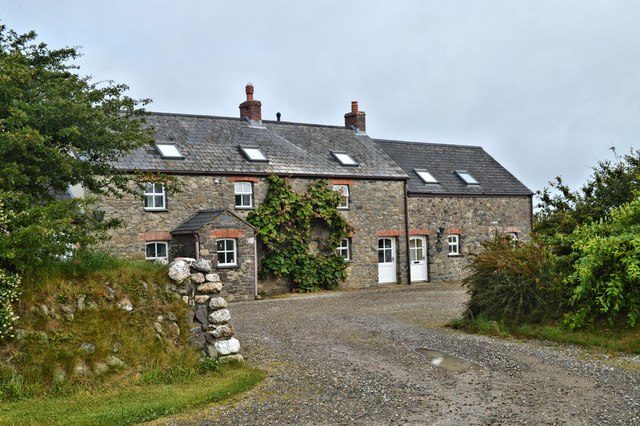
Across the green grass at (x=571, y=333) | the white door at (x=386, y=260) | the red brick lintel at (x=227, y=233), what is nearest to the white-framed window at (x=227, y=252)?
the red brick lintel at (x=227, y=233)

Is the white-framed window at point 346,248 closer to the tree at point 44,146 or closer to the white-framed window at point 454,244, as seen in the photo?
the white-framed window at point 454,244

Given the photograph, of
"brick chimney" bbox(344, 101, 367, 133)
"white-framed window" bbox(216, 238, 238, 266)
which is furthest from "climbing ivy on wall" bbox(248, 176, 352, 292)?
"brick chimney" bbox(344, 101, 367, 133)

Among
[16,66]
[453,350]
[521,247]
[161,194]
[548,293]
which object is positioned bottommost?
[453,350]

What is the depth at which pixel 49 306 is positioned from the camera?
9.19m

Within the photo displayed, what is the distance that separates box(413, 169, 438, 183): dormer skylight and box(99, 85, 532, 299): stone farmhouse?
0.06 m

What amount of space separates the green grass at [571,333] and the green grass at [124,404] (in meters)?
5.84

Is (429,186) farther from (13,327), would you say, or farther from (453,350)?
(13,327)

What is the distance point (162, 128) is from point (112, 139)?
1247cm

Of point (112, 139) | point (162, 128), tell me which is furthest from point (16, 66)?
point (162, 128)

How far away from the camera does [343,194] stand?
2622cm

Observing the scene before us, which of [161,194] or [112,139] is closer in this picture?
[112,139]

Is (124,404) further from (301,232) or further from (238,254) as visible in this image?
(301,232)

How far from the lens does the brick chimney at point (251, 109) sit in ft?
90.4

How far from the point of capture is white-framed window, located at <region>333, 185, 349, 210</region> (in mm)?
25964
